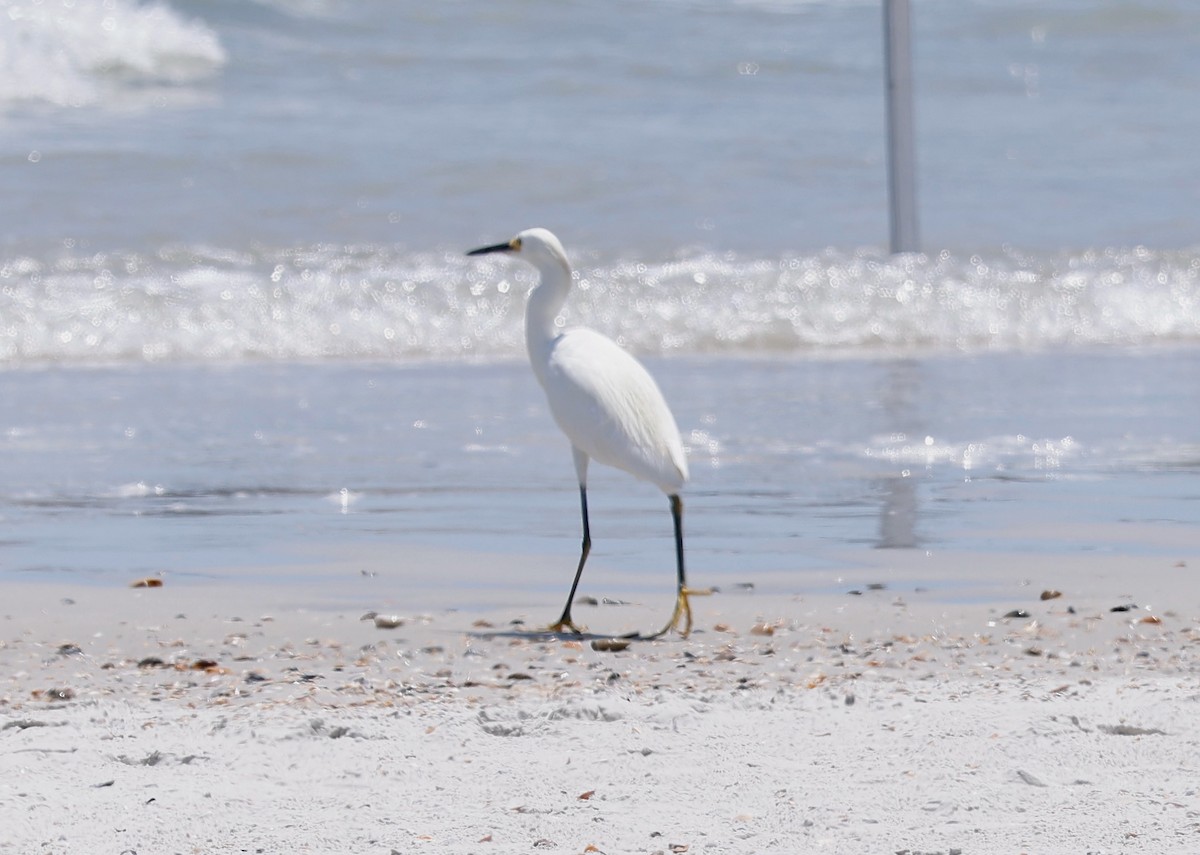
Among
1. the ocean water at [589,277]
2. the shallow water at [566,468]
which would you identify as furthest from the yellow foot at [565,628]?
the ocean water at [589,277]

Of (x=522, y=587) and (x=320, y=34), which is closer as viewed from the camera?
(x=522, y=587)

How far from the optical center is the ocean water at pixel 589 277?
240 inches

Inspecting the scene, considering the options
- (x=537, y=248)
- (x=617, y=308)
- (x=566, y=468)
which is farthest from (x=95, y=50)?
(x=537, y=248)

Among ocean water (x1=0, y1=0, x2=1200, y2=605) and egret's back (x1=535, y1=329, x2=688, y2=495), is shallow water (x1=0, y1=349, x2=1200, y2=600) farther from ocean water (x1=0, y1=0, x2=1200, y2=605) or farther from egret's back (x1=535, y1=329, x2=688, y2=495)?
egret's back (x1=535, y1=329, x2=688, y2=495)

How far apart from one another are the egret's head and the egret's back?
35 cm

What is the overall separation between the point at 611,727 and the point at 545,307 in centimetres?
189

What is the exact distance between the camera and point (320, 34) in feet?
74.0

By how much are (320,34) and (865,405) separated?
50.6 ft

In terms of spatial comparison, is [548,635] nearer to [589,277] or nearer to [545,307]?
[545,307]

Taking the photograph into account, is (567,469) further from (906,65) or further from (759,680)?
(906,65)

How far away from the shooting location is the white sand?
271 centimetres

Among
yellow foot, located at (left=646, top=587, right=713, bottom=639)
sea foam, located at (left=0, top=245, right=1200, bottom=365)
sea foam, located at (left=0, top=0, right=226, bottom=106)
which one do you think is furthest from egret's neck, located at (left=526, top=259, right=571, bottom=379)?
sea foam, located at (left=0, top=0, right=226, bottom=106)

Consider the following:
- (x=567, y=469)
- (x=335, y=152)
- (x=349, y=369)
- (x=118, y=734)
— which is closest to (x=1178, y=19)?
(x=335, y=152)

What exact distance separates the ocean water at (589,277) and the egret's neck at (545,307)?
70 centimetres
